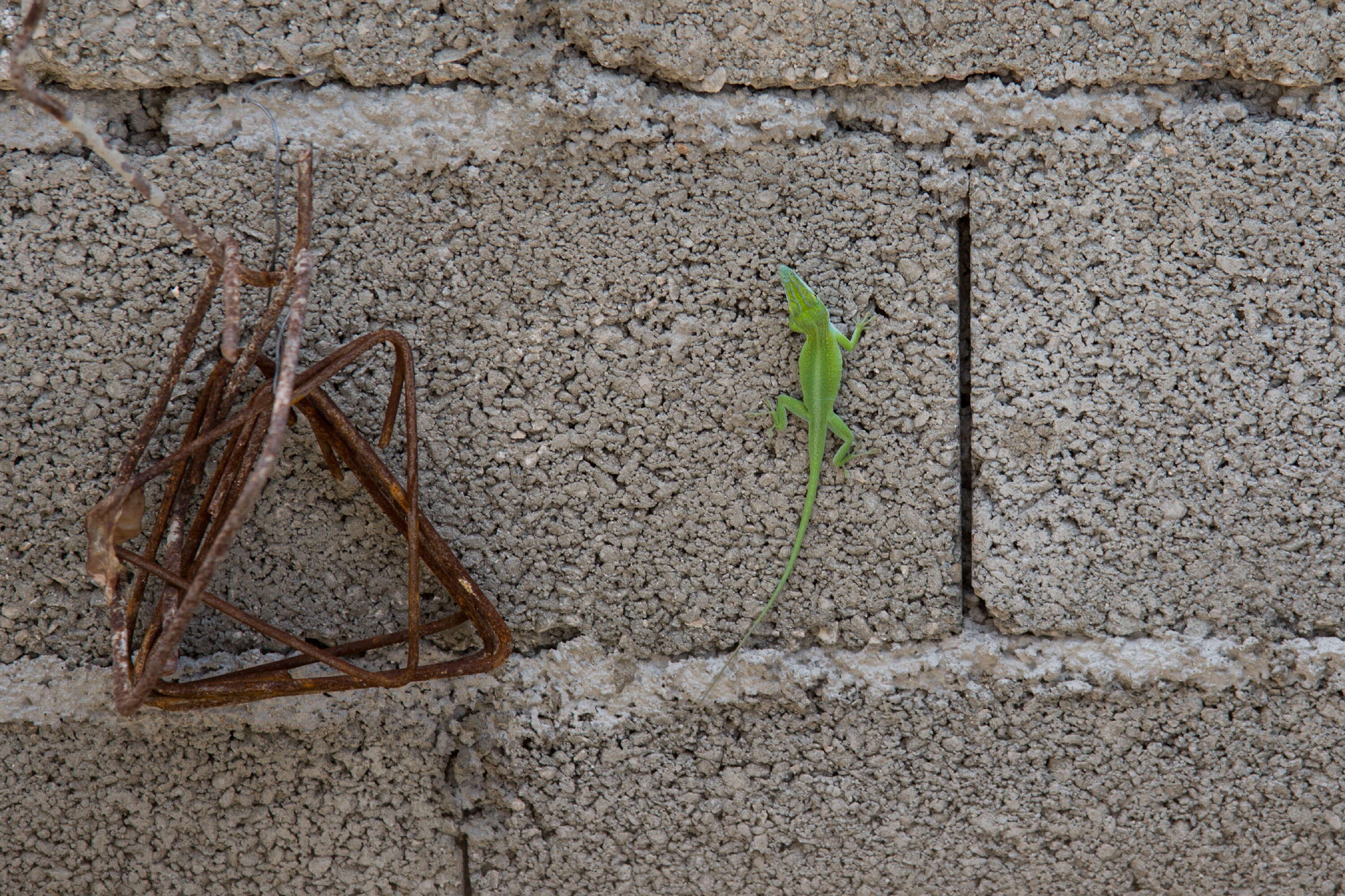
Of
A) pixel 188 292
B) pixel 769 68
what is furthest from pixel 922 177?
pixel 188 292

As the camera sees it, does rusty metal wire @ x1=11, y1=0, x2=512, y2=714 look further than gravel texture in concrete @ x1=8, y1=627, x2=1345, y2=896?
No

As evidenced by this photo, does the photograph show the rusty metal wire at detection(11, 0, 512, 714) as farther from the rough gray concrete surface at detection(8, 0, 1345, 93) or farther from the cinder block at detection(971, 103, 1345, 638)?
the cinder block at detection(971, 103, 1345, 638)

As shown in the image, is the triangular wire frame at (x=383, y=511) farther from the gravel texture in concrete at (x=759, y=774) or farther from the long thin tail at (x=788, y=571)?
the long thin tail at (x=788, y=571)

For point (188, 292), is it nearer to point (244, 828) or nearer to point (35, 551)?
point (35, 551)

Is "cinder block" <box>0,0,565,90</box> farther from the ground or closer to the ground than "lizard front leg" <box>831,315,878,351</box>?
farther from the ground

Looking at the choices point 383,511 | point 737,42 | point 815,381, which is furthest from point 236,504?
point 737,42

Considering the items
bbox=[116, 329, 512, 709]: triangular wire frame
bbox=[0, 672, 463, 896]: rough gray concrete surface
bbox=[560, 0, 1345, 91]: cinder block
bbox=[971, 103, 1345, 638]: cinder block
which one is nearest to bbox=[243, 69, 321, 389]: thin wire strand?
bbox=[116, 329, 512, 709]: triangular wire frame

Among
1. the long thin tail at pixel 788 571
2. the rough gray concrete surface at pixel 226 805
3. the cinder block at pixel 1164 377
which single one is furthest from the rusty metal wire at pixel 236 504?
the cinder block at pixel 1164 377
